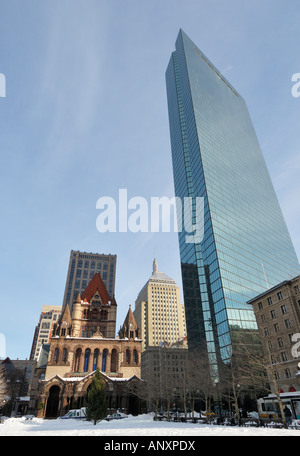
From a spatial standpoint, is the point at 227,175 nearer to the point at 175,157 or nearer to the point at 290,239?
the point at 175,157

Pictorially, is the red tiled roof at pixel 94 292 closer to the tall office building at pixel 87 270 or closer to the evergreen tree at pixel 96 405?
the evergreen tree at pixel 96 405

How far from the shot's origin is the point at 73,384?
49.8 m

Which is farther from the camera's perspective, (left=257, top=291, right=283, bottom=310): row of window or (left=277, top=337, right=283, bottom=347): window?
(left=257, top=291, right=283, bottom=310): row of window

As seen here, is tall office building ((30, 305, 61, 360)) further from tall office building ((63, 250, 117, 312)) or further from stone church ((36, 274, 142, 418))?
stone church ((36, 274, 142, 418))

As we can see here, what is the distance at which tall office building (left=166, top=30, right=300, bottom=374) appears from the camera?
6656 cm

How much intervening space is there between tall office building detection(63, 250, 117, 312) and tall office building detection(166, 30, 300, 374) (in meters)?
59.9

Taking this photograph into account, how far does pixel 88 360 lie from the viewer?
56156 millimetres

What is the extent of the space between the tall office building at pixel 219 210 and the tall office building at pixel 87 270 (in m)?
59.9

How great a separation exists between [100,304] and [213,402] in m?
34.9

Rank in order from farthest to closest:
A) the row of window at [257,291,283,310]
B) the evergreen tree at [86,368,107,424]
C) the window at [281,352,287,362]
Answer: the row of window at [257,291,283,310], the window at [281,352,287,362], the evergreen tree at [86,368,107,424]

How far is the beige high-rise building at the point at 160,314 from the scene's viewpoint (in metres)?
159

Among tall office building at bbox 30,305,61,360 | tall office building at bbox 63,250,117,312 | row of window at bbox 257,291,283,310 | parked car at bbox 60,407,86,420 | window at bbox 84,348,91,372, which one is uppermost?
tall office building at bbox 63,250,117,312

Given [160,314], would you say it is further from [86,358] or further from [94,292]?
[86,358]

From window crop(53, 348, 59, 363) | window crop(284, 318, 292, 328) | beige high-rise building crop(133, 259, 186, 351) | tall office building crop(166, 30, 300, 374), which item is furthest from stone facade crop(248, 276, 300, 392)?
beige high-rise building crop(133, 259, 186, 351)
